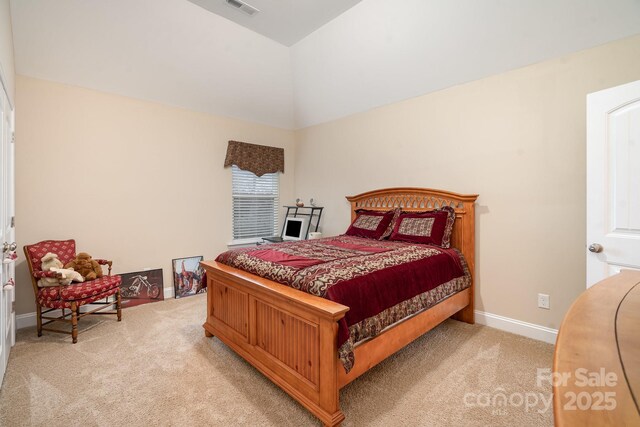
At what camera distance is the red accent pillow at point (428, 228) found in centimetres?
299

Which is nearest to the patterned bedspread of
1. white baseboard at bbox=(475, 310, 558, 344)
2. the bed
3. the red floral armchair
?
the bed

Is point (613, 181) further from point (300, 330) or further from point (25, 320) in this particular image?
point (25, 320)

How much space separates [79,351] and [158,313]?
Result: 0.90 m

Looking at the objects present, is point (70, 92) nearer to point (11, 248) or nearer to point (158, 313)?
point (11, 248)

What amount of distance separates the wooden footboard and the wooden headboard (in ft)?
6.64

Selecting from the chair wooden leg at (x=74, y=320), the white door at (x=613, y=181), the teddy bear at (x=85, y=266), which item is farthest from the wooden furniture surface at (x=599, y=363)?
the teddy bear at (x=85, y=266)

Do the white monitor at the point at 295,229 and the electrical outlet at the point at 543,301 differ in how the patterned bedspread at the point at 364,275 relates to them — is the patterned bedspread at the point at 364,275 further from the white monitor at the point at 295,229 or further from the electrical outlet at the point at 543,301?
the white monitor at the point at 295,229

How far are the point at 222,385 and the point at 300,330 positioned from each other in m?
0.75

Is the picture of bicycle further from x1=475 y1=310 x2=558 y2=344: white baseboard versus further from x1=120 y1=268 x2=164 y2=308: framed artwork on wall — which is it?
x1=475 y1=310 x2=558 y2=344: white baseboard

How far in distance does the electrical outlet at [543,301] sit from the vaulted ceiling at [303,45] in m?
2.11

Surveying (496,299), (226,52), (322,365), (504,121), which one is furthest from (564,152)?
(226,52)

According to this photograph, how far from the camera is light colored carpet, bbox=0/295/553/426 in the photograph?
1.71m

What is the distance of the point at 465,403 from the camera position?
5.98 feet

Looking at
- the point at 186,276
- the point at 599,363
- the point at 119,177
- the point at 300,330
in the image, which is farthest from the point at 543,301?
the point at 119,177
